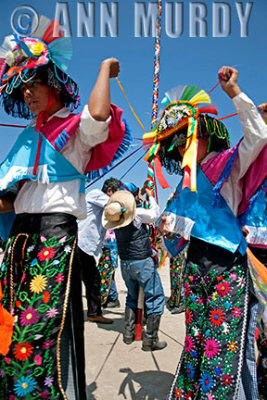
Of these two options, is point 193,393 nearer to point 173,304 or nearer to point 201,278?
point 201,278

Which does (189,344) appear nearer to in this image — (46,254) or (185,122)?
(46,254)

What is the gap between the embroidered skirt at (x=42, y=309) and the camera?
1551mm

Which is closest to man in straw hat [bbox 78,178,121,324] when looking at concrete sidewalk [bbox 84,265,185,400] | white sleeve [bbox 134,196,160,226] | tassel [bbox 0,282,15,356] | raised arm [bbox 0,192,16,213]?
concrete sidewalk [bbox 84,265,185,400]

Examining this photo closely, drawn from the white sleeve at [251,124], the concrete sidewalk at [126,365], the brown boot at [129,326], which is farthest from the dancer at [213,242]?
the brown boot at [129,326]

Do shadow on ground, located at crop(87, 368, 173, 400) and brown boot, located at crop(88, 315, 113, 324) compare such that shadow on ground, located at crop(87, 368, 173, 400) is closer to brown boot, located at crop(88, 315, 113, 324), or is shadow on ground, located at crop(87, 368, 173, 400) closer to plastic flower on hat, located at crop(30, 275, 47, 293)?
plastic flower on hat, located at crop(30, 275, 47, 293)

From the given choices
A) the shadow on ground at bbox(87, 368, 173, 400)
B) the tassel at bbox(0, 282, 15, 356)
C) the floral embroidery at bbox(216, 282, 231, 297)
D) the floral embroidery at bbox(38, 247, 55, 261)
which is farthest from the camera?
the shadow on ground at bbox(87, 368, 173, 400)

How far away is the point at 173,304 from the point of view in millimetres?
5309

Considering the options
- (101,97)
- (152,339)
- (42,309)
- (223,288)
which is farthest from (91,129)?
(152,339)

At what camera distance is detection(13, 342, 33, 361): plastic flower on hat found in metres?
1.55

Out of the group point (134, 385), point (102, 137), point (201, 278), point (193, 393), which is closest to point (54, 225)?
point (102, 137)

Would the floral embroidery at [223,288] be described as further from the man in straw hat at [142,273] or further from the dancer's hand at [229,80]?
the man in straw hat at [142,273]

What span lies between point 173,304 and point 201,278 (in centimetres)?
357

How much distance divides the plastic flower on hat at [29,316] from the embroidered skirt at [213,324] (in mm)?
910

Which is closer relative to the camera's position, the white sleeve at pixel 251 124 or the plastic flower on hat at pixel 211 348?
the white sleeve at pixel 251 124
